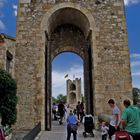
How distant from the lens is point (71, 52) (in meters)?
19.0

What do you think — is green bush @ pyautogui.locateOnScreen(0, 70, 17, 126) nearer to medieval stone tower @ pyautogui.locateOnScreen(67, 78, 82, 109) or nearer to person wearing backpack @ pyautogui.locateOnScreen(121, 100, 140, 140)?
person wearing backpack @ pyautogui.locateOnScreen(121, 100, 140, 140)

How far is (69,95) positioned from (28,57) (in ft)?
113

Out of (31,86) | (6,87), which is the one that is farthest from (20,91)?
(6,87)

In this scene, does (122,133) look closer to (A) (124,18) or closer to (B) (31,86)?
(B) (31,86)

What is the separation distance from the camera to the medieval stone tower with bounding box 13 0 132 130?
42.9 feet

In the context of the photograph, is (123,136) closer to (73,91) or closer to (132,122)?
(132,122)

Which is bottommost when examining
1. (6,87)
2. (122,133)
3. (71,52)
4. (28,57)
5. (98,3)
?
(122,133)

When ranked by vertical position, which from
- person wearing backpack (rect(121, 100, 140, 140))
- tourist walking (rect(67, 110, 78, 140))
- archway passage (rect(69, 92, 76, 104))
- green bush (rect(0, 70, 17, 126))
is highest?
archway passage (rect(69, 92, 76, 104))

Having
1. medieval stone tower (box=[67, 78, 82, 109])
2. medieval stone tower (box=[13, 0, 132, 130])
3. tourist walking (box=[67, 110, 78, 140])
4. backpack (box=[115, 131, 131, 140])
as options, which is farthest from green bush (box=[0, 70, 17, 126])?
medieval stone tower (box=[67, 78, 82, 109])

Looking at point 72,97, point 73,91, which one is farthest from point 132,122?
point 73,91

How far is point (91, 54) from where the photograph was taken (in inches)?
554

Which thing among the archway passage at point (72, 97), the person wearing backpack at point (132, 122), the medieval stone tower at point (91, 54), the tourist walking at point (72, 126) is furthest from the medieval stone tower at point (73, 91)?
the person wearing backpack at point (132, 122)

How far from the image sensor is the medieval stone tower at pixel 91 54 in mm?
13061

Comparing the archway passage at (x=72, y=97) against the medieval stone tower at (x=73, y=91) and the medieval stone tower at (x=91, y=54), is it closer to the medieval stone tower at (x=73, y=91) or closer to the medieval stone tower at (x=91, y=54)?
the medieval stone tower at (x=73, y=91)
